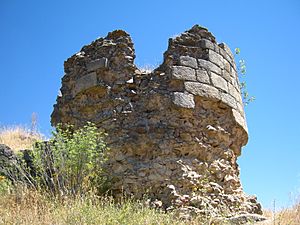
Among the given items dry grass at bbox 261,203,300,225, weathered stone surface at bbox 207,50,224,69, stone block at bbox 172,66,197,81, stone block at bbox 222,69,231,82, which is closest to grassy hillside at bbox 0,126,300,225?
dry grass at bbox 261,203,300,225

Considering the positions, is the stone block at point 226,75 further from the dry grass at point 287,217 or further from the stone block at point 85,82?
the dry grass at point 287,217

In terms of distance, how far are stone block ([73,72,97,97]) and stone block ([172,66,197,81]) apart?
133cm

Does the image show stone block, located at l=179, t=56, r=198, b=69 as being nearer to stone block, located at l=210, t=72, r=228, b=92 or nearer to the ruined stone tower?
the ruined stone tower

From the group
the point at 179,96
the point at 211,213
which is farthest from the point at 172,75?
the point at 211,213

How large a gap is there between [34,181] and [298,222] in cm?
380

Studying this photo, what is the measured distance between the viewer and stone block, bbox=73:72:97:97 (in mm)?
6621

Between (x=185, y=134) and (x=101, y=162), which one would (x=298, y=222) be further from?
(x=101, y=162)

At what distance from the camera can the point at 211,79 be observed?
655 centimetres

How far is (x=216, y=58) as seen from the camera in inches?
271

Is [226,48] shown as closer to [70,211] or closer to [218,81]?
[218,81]

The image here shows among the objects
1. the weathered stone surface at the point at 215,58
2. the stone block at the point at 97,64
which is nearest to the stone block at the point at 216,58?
the weathered stone surface at the point at 215,58

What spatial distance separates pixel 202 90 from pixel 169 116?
2.34 ft

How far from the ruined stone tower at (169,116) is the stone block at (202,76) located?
18 millimetres

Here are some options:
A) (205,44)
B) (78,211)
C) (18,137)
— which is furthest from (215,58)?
(18,137)
